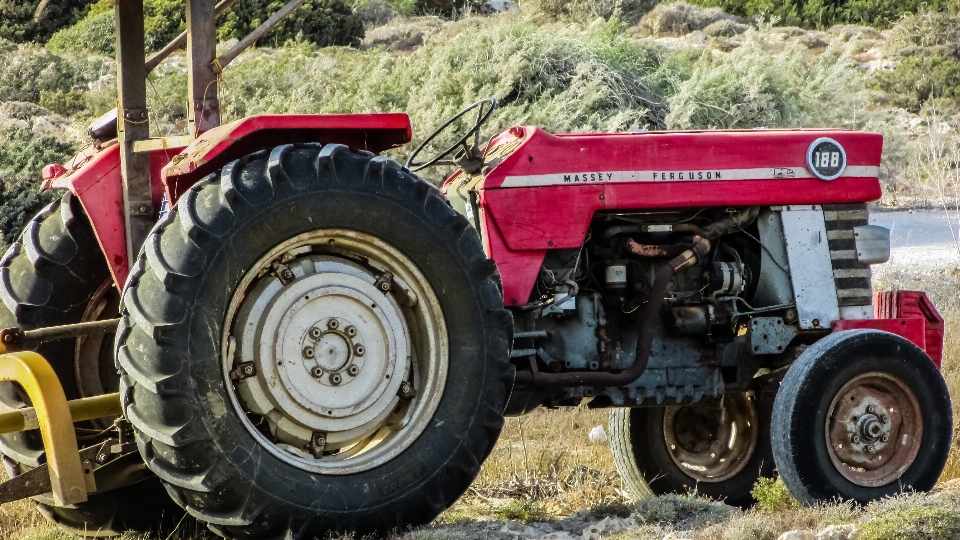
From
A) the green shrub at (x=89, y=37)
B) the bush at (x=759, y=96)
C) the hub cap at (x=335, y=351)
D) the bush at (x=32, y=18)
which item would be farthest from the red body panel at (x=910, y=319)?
the bush at (x=32, y=18)

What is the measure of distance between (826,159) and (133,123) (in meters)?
3.38

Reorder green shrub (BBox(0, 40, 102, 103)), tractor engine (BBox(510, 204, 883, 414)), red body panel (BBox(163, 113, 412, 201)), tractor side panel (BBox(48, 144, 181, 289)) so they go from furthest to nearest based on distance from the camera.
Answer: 1. green shrub (BBox(0, 40, 102, 103))
2. tractor engine (BBox(510, 204, 883, 414))
3. tractor side panel (BBox(48, 144, 181, 289))
4. red body panel (BBox(163, 113, 412, 201))

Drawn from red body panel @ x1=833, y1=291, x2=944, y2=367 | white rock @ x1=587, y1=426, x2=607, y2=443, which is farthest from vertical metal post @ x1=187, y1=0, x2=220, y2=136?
white rock @ x1=587, y1=426, x2=607, y2=443

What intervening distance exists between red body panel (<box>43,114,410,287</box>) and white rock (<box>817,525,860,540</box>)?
2.22 meters

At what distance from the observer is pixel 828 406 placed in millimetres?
5344

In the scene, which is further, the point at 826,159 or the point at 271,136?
the point at 826,159

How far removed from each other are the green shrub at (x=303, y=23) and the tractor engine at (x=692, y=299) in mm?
17026

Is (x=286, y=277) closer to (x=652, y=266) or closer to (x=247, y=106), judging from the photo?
(x=652, y=266)

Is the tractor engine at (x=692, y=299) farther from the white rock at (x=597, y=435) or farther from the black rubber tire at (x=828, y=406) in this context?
the white rock at (x=597, y=435)

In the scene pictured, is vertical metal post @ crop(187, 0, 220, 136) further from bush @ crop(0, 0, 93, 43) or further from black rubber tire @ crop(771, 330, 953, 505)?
bush @ crop(0, 0, 93, 43)

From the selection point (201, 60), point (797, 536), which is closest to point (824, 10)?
point (201, 60)

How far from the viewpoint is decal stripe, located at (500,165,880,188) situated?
5.61 meters

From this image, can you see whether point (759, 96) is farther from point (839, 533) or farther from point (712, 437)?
point (839, 533)

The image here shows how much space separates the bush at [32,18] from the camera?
74.4 ft
